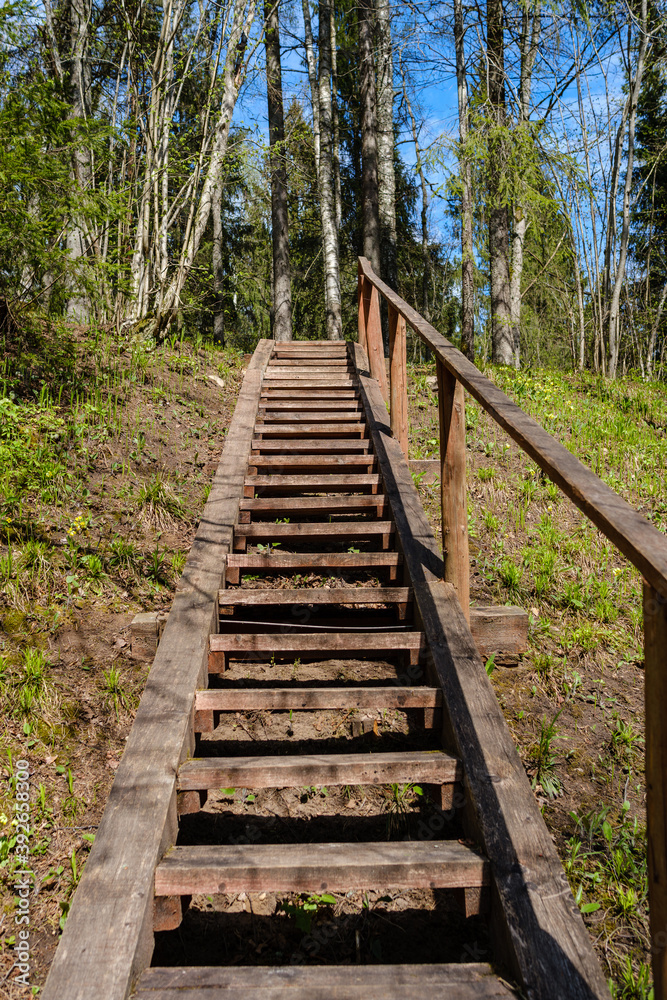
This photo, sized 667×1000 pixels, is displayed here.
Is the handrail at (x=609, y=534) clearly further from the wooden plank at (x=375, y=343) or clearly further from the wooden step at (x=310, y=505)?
the wooden plank at (x=375, y=343)

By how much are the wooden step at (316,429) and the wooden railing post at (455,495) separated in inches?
73.5

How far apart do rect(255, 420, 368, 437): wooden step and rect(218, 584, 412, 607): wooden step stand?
1.97 m

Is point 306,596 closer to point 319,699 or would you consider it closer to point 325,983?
point 319,699

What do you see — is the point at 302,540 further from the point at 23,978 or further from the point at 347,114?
the point at 347,114

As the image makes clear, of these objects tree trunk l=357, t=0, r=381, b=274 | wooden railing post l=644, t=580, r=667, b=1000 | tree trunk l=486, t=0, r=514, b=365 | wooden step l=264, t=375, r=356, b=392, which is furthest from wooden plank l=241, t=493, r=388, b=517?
tree trunk l=357, t=0, r=381, b=274

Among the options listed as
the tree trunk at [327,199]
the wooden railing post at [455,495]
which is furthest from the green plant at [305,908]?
the tree trunk at [327,199]

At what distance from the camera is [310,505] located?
3.43 m

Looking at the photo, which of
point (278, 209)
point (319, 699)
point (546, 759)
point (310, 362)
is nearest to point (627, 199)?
point (310, 362)

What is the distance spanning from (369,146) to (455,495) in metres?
9.30

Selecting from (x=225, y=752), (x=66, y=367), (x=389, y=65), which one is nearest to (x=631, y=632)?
(x=225, y=752)

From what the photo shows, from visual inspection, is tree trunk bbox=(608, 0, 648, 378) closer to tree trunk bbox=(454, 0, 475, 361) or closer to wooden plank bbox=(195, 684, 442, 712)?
tree trunk bbox=(454, 0, 475, 361)

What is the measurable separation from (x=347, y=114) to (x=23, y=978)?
1822 centimetres

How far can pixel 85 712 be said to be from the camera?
249cm

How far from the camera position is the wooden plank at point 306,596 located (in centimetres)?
270
